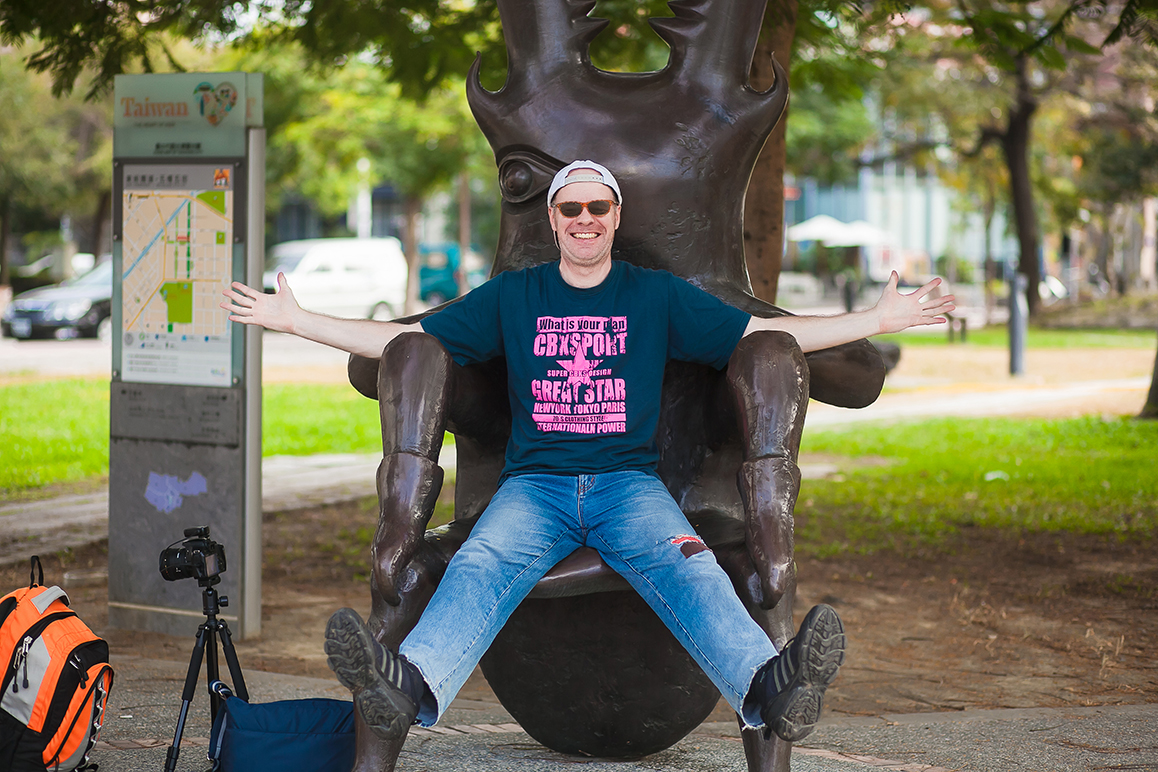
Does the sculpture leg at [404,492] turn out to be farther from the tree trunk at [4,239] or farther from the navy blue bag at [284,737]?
the tree trunk at [4,239]

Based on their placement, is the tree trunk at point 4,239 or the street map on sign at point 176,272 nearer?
the street map on sign at point 176,272

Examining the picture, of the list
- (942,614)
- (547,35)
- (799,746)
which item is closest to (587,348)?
(547,35)

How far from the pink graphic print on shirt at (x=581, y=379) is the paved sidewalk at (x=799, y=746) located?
113 cm

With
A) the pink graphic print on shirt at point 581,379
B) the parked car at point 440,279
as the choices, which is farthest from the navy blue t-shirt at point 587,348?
the parked car at point 440,279

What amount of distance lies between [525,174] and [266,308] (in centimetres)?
88

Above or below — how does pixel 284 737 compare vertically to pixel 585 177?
below

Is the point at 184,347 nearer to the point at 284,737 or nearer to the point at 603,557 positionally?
the point at 284,737

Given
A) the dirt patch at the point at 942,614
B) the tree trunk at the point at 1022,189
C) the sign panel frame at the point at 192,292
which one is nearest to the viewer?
the dirt patch at the point at 942,614

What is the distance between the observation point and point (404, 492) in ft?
10.5

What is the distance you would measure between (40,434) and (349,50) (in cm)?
566

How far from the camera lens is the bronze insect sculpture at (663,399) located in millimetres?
3229

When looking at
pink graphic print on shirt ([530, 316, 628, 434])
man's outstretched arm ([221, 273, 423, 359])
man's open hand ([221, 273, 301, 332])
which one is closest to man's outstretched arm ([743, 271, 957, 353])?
pink graphic print on shirt ([530, 316, 628, 434])

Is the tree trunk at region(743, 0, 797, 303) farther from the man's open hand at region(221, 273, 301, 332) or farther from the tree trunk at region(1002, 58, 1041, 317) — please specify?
the tree trunk at region(1002, 58, 1041, 317)

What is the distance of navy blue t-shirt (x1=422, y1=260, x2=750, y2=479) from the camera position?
11.1ft
